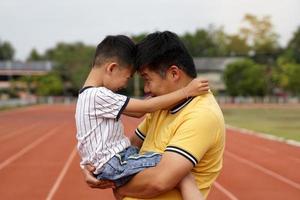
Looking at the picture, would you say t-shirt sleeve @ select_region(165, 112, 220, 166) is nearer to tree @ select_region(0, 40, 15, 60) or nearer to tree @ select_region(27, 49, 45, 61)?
tree @ select_region(27, 49, 45, 61)

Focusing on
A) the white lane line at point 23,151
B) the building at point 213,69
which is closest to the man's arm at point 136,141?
the white lane line at point 23,151

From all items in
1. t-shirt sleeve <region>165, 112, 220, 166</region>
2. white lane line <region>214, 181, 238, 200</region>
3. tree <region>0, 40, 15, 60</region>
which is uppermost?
t-shirt sleeve <region>165, 112, 220, 166</region>

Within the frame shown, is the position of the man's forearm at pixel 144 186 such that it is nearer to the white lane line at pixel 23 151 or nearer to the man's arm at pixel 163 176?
the man's arm at pixel 163 176

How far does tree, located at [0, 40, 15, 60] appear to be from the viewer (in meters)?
106

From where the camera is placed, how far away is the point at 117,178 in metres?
2.30

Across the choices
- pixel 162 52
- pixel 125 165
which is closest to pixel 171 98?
pixel 162 52

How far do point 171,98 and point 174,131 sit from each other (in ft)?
0.43

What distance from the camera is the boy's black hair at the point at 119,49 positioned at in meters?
2.35

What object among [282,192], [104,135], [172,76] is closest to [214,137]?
[172,76]

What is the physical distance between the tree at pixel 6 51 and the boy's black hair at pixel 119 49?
106205 mm

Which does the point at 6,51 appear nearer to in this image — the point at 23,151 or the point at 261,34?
the point at 261,34

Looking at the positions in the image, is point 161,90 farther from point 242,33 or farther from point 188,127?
point 242,33

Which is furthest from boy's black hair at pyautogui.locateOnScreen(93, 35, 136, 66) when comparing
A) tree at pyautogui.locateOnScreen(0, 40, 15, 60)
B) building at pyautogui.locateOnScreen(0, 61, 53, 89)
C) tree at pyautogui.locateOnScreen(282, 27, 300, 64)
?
tree at pyautogui.locateOnScreen(0, 40, 15, 60)

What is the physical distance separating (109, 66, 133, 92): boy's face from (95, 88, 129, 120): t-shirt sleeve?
34mm
